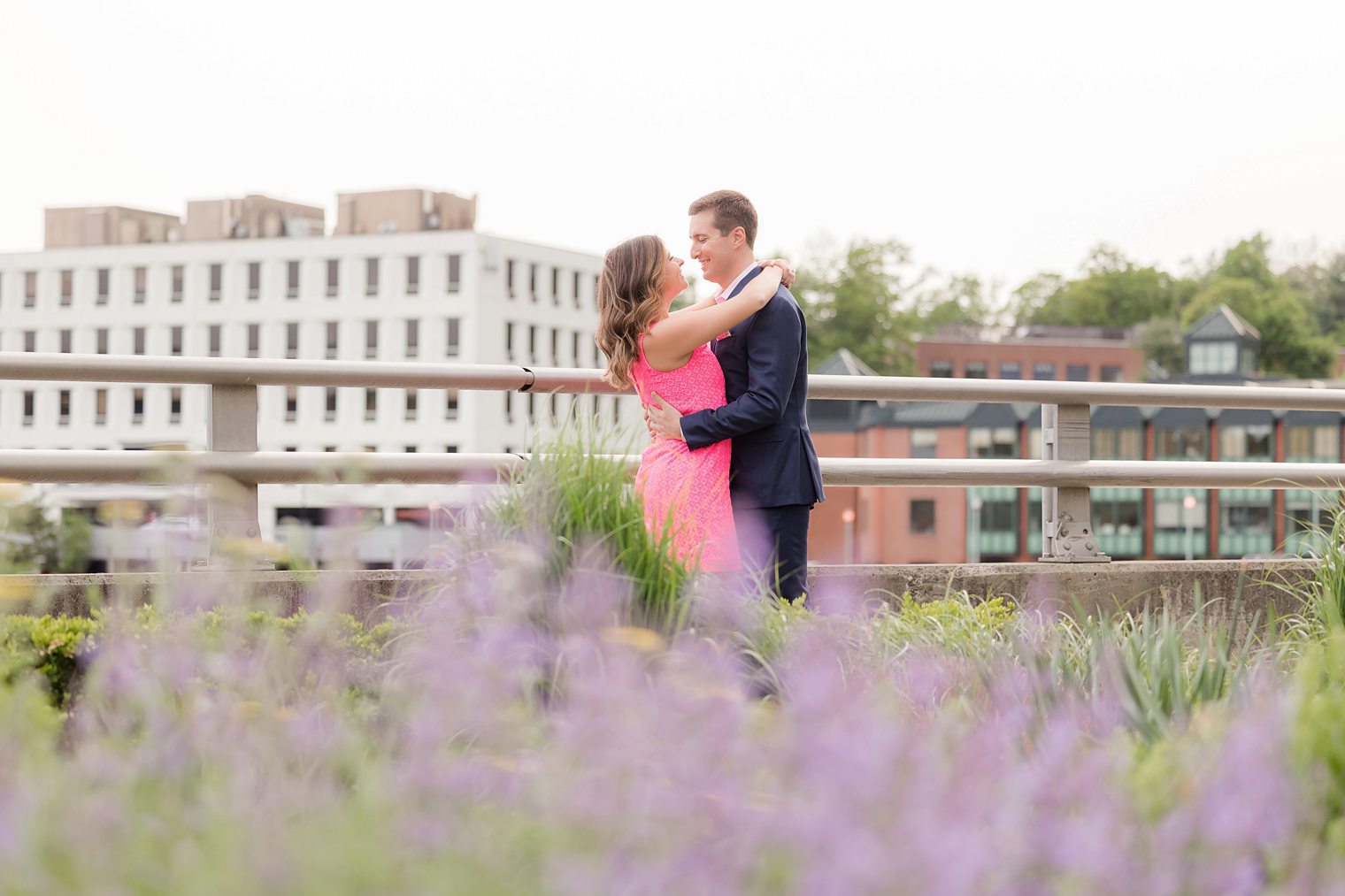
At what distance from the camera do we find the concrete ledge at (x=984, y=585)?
5.06 metres

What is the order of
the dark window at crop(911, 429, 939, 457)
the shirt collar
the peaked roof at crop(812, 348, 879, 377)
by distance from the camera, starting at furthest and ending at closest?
the dark window at crop(911, 429, 939, 457) < the peaked roof at crop(812, 348, 879, 377) < the shirt collar

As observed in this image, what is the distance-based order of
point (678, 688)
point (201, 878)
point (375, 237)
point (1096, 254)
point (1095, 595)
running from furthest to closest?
point (1096, 254) < point (375, 237) < point (1095, 595) < point (678, 688) < point (201, 878)

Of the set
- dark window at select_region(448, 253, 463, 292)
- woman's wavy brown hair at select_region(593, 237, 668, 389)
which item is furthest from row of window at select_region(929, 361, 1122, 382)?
woman's wavy brown hair at select_region(593, 237, 668, 389)

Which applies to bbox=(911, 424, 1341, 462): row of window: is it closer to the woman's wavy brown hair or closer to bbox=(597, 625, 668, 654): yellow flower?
the woman's wavy brown hair

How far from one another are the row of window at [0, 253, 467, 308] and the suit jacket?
9770cm

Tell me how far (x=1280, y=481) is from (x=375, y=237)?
9974 centimetres

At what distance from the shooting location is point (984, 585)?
20.1 feet

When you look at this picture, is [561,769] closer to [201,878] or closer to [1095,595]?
[201,878]

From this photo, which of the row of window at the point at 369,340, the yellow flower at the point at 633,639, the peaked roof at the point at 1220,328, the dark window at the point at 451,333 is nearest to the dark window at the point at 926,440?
the peaked roof at the point at 1220,328

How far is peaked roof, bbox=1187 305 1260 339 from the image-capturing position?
3420 inches

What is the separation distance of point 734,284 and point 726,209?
0.26 meters

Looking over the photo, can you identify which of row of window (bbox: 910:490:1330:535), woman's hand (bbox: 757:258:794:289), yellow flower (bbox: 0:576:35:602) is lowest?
row of window (bbox: 910:490:1330:535)

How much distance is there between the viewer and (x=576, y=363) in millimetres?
106750

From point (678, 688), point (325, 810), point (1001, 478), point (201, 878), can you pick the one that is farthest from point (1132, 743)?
point (1001, 478)
